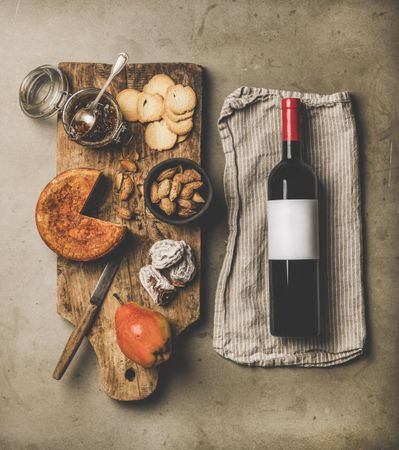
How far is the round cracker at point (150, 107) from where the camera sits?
3.79 feet

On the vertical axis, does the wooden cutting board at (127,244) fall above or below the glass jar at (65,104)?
below

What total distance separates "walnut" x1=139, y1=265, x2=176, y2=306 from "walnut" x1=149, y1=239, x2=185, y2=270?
2cm

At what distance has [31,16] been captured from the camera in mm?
1260

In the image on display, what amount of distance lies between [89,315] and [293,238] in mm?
498

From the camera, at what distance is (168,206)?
1085 mm

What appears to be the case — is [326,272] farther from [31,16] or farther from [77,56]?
[31,16]

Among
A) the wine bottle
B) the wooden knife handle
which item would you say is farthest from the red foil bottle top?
the wooden knife handle

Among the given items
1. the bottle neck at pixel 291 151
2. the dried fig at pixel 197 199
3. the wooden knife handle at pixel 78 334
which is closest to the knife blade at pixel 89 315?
the wooden knife handle at pixel 78 334

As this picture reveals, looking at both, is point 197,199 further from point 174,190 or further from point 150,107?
point 150,107

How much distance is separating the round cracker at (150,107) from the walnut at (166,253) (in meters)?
0.29

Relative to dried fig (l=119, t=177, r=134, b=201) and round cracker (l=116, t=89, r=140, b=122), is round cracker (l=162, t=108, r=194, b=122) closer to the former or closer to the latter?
round cracker (l=116, t=89, r=140, b=122)

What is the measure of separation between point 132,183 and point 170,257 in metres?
0.20

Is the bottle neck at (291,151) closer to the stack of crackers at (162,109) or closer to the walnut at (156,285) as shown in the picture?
the stack of crackers at (162,109)

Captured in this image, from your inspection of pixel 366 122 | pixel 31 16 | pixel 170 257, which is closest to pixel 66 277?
pixel 170 257
